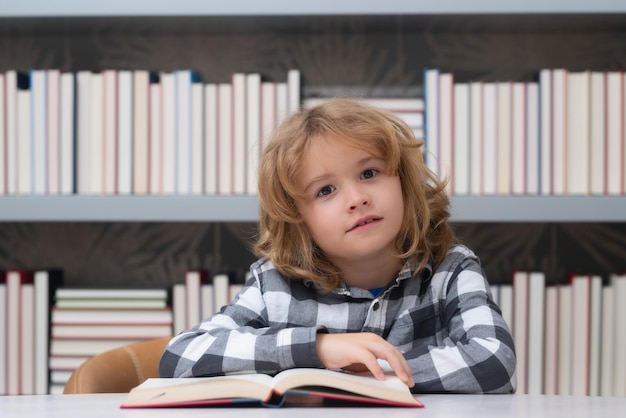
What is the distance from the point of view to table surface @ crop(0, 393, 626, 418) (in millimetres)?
688

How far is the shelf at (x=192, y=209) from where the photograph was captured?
1.59 meters

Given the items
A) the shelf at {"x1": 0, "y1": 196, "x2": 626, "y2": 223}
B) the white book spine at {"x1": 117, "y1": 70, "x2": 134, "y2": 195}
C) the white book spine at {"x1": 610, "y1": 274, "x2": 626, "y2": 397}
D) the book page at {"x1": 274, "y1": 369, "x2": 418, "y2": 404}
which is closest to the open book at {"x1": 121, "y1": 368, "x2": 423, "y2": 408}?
the book page at {"x1": 274, "y1": 369, "x2": 418, "y2": 404}

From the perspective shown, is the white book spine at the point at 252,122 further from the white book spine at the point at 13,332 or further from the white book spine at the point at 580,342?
the white book spine at the point at 580,342

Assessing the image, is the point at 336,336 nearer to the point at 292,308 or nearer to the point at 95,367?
the point at 292,308

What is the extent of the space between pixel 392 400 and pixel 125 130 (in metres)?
1.15

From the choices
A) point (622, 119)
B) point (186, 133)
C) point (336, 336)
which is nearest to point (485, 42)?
point (622, 119)

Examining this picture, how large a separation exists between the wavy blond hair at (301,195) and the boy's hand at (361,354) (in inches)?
8.5

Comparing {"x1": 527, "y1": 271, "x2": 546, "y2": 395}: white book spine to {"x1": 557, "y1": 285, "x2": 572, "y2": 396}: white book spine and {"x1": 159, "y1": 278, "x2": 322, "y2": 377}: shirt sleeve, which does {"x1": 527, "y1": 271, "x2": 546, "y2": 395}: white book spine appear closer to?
{"x1": 557, "y1": 285, "x2": 572, "y2": 396}: white book spine

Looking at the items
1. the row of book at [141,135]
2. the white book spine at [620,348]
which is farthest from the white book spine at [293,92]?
the white book spine at [620,348]

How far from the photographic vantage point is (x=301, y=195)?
3.47 ft

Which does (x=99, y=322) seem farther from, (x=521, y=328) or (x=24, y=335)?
(x=521, y=328)

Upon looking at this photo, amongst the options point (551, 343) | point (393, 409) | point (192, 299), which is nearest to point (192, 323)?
point (192, 299)

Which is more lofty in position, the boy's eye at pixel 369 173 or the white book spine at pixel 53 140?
the white book spine at pixel 53 140

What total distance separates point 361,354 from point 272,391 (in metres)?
0.13
